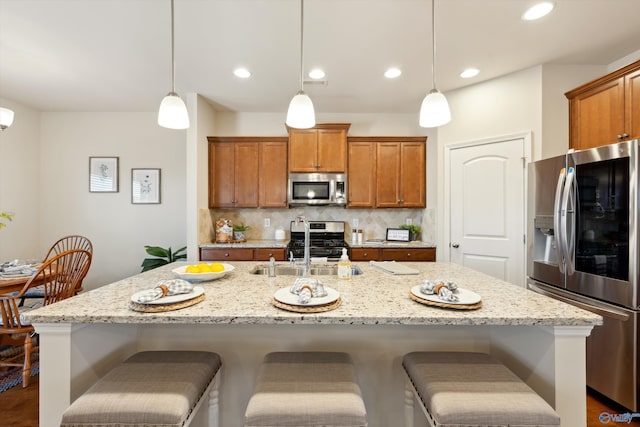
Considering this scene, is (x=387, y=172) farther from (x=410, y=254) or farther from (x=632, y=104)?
(x=632, y=104)

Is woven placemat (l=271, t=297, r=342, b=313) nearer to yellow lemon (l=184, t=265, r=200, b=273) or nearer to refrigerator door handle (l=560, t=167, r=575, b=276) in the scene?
yellow lemon (l=184, t=265, r=200, b=273)

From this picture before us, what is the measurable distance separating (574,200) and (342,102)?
100.0 inches

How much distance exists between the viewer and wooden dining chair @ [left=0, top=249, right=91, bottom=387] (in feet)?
6.66

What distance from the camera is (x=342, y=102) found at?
359 centimetres

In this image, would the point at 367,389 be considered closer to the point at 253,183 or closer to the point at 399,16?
the point at 399,16

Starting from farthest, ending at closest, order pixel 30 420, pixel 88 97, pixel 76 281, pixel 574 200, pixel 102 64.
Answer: pixel 88 97
pixel 102 64
pixel 76 281
pixel 574 200
pixel 30 420

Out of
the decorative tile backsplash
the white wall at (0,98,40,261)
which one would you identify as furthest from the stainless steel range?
the white wall at (0,98,40,261)

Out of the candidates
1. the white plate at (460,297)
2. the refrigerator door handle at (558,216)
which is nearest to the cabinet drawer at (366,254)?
the refrigerator door handle at (558,216)

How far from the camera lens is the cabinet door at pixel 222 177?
12.2ft

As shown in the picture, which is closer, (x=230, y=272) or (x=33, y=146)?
(x=230, y=272)

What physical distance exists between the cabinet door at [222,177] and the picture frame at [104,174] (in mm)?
1461

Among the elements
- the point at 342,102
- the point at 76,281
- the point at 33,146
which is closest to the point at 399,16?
the point at 342,102

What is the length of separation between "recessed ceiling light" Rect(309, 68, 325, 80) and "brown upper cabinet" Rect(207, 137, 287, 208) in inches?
39.5

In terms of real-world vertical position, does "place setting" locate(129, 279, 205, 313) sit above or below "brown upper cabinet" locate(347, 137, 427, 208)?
below
